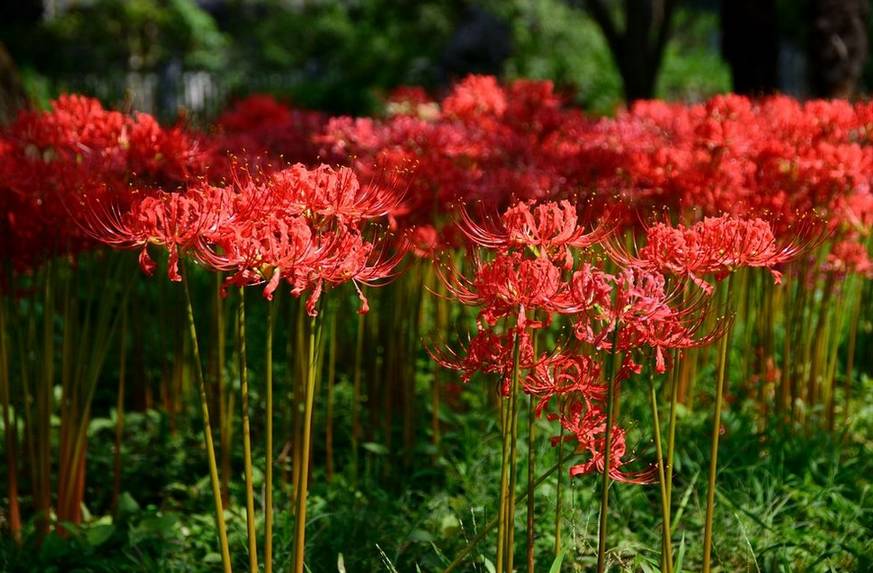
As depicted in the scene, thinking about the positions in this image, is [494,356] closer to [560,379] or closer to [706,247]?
[560,379]

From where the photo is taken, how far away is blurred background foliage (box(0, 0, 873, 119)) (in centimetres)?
1794

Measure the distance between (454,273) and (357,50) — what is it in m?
20.0

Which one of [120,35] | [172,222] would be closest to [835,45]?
[172,222]

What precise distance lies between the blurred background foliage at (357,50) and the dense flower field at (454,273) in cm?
1225

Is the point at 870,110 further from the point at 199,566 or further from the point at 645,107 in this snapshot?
the point at 199,566

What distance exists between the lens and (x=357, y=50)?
2175cm

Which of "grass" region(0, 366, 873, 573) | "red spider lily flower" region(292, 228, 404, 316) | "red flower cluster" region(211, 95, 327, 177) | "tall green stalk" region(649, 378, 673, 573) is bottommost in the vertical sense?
"grass" region(0, 366, 873, 573)

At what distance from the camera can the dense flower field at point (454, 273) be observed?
2.30 meters

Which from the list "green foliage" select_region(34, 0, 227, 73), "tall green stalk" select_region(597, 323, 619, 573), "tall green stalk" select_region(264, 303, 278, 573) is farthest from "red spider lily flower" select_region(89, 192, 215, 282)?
"green foliage" select_region(34, 0, 227, 73)

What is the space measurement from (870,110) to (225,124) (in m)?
3.72

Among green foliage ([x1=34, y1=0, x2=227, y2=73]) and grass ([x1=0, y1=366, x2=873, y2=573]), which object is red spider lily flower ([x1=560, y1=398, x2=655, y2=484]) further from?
green foliage ([x1=34, y1=0, x2=227, y2=73])

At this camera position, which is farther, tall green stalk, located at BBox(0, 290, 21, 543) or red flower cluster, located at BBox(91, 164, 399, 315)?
tall green stalk, located at BBox(0, 290, 21, 543)

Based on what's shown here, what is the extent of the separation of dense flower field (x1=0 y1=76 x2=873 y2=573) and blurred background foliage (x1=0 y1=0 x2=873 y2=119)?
482 inches

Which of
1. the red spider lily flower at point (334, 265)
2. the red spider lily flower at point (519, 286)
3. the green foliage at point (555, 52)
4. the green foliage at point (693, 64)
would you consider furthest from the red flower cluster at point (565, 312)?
the green foliage at point (555, 52)
